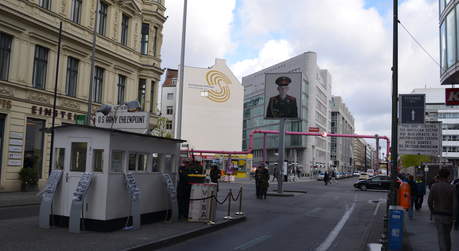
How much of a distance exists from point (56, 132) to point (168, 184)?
3411mm

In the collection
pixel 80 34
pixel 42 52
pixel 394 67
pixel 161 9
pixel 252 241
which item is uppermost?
pixel 161 9

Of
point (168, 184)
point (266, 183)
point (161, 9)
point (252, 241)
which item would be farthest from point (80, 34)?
point (252, 241)

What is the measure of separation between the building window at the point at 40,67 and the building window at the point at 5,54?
1980 mm

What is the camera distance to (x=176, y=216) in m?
13.8

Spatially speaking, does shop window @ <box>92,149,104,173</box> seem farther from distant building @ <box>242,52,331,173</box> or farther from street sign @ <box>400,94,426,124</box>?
distant building @ <box>242,52,331,173</box>

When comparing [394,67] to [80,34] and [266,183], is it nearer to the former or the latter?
[266,183]

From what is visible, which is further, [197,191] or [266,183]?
[266,183]

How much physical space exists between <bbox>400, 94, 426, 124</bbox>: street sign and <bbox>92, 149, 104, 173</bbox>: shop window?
25.0ft

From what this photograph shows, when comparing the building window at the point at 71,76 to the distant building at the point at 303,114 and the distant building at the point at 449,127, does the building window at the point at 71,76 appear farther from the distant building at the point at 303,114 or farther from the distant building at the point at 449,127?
the distant building at the point at 449,127

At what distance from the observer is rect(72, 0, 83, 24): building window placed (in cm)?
3002

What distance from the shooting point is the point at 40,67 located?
27344mm

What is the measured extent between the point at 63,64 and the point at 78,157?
1874cm

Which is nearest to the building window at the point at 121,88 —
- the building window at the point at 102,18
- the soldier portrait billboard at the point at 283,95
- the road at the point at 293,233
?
the building window at the point at 102,18

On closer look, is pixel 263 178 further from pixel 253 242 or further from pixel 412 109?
pixel 253 242
